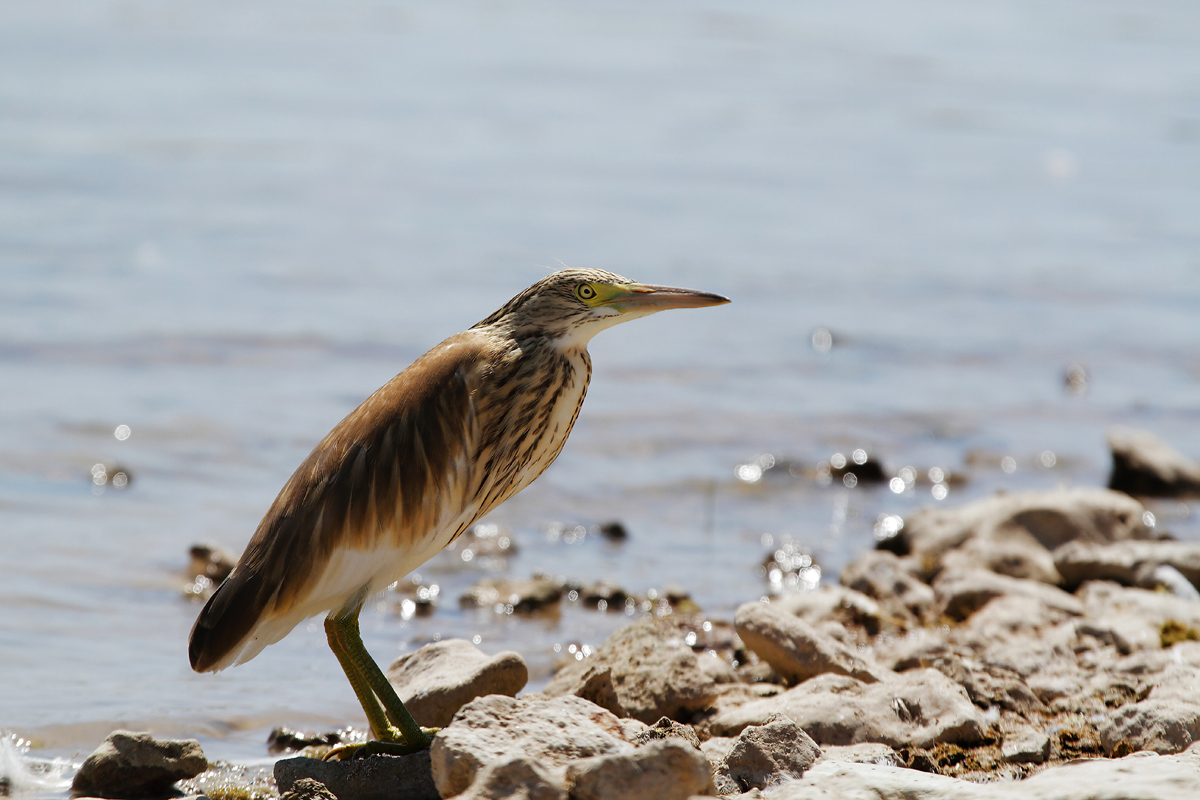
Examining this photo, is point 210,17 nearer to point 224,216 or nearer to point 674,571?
point 224,216

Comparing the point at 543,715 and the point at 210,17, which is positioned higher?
the point at 210,17

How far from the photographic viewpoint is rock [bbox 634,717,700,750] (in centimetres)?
423

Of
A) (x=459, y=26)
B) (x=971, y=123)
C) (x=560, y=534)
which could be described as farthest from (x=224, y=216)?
(x=459, y=26)

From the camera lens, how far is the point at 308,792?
4188 millimetres

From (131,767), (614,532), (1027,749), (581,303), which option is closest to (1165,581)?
(1027,749)

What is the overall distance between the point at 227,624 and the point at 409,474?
74cm

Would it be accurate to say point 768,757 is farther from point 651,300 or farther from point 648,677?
point 651,300

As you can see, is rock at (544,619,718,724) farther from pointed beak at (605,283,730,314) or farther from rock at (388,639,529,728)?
pointed beak at (605,283,730,314)

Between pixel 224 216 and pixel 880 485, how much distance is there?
9421 mm

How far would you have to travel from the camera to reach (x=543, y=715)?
13.3 ft

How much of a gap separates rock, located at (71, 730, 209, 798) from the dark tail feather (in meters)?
0.42

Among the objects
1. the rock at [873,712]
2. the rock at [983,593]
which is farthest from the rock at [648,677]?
the rock at [983,593]

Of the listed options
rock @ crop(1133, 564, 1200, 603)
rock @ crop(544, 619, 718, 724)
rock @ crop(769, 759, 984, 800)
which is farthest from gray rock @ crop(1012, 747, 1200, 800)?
rock @ crop(1133, 564, 1200, 603)

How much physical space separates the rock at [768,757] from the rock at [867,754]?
0.29 metres
